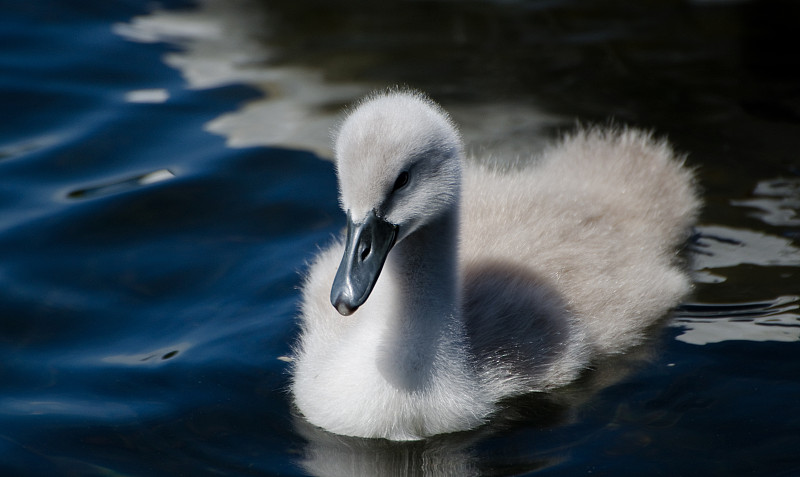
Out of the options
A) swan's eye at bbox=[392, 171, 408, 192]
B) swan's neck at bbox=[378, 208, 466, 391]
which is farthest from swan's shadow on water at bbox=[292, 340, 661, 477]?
swan's eye at bbox=[392, 171, 408, 192]

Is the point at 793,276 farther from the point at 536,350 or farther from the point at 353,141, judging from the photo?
the point at 353,141

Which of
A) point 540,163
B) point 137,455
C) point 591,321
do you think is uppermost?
point 540,163

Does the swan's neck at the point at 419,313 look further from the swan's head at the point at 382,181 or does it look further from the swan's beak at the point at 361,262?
the swan's beak at the point at 361,262

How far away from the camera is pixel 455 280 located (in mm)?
3920

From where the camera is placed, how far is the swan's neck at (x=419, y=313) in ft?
12.5

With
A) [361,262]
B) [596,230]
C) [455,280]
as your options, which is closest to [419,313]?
[455,280]

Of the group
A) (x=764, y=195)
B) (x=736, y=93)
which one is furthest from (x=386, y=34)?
(x=764, y=195)

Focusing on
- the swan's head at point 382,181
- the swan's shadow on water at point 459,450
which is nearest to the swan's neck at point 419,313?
the swan's head at point 382,181

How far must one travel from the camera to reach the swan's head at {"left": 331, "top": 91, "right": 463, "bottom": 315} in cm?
351

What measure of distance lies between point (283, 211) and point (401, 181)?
1.93 meters

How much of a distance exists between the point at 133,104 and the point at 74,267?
179cm

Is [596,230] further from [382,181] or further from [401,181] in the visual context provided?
[382,181]

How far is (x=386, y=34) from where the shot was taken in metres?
7.52

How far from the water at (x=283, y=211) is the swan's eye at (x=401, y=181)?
34.9 inches
